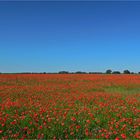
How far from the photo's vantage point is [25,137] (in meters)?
7.25

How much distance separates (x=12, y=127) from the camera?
8023 millimetres

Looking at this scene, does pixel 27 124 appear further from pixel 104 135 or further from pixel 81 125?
pixel 104 135

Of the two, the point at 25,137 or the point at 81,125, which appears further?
the point at 81,125

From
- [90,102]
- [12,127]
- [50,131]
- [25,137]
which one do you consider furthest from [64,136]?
[90,102]

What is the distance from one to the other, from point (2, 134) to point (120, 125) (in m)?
3.80

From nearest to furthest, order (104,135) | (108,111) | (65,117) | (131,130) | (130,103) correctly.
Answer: (104,135)
(131,130)
(65,117)
(108,111)
(130,103)

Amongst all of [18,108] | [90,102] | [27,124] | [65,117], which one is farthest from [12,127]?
[90,102]

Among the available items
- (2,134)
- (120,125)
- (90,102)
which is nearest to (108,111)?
(120,125)

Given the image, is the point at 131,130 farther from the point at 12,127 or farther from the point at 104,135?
the point at 12,127

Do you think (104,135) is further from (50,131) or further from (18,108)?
(18,108)

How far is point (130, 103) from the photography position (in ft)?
41.0

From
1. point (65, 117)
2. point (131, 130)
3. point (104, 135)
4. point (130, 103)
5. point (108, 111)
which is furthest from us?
point (130, 103)

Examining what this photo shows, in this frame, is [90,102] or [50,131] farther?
[90,102]

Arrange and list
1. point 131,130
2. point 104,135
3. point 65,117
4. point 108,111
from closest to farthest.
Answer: point 104,135 → point 131,130 → point 65,117 → point 108,111
